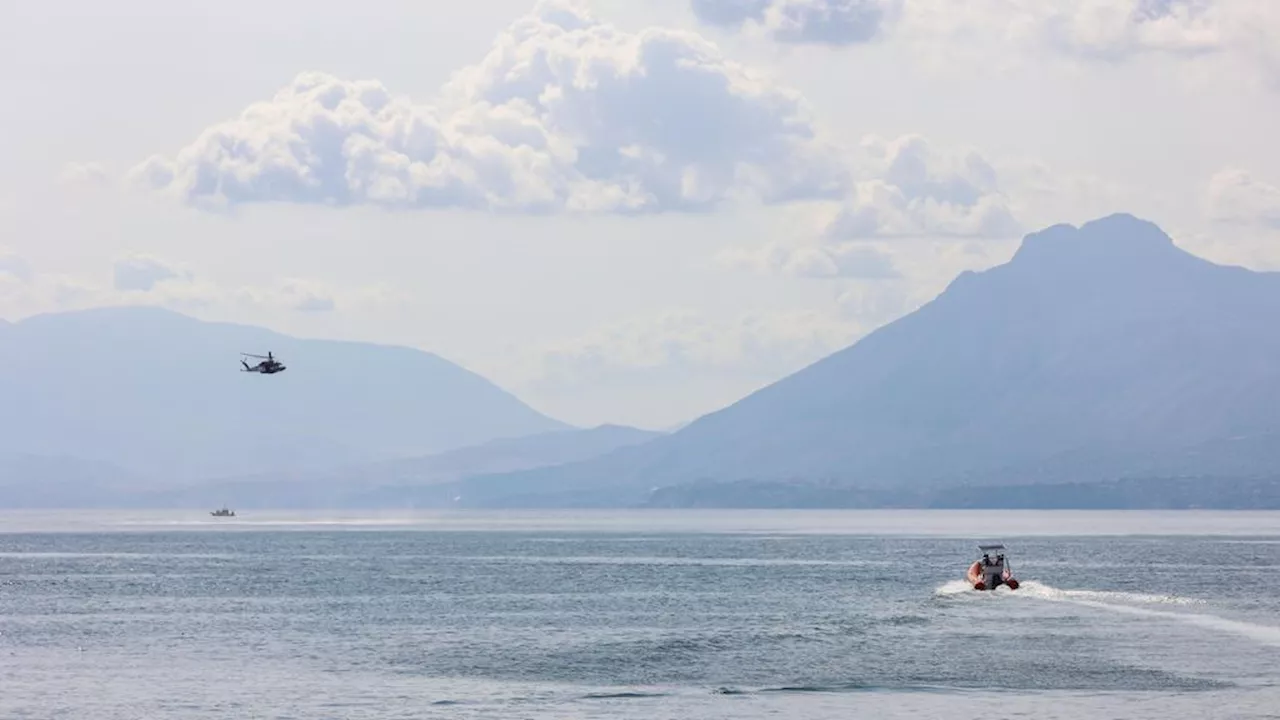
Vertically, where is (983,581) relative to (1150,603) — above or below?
above

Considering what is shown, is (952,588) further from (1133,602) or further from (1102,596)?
(1133,602)

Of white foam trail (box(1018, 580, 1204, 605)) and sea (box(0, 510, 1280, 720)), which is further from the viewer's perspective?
white foam trail (box(1018, 580, 1204, 605))

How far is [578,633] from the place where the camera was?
11312cm

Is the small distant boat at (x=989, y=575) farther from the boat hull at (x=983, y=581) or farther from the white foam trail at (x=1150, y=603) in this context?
the white foam trail at (x=1150, y=603)

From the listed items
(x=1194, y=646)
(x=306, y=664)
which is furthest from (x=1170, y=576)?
(x=306, y=664)

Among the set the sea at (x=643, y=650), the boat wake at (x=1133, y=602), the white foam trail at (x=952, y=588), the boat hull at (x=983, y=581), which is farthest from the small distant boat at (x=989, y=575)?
the sea at (x=643, y=650)

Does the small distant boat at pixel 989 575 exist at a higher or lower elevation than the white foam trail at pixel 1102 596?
higher

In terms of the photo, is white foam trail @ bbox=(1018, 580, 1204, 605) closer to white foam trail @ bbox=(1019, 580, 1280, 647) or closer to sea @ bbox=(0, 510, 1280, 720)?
white foam trail @ bbox=(1019, 580, 1280, 647)

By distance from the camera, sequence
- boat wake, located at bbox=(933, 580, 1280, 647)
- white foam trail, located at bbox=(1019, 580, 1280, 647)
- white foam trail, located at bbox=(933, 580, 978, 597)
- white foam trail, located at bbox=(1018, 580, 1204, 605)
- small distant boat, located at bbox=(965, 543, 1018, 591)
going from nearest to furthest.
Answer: white foam trail, located at bbox=(1019, 580, 1280, 647)
boat wake, located at bbox=(933, 580, 1280, 647)
white foam trail, located at bbox=(1018, 580, 1204, 605)
white foam trail, located at bbox=(933, 580, 978, 597)
small distant boat, located at bbox=(965, 543, 1018, 591)

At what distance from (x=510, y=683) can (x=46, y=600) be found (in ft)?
226

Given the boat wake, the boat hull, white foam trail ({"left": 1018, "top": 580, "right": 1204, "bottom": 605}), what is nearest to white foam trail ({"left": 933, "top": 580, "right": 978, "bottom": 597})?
the boat wake

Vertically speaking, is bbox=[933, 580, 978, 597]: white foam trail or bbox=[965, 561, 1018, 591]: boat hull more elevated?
bbox=[965, 561, 1018, 591]: boat hull

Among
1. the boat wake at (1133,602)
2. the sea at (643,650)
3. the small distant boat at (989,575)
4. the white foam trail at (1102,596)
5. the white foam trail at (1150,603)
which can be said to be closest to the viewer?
the sea at (643,650)

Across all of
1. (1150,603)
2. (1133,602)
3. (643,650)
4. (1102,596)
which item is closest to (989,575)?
(1102,596)
